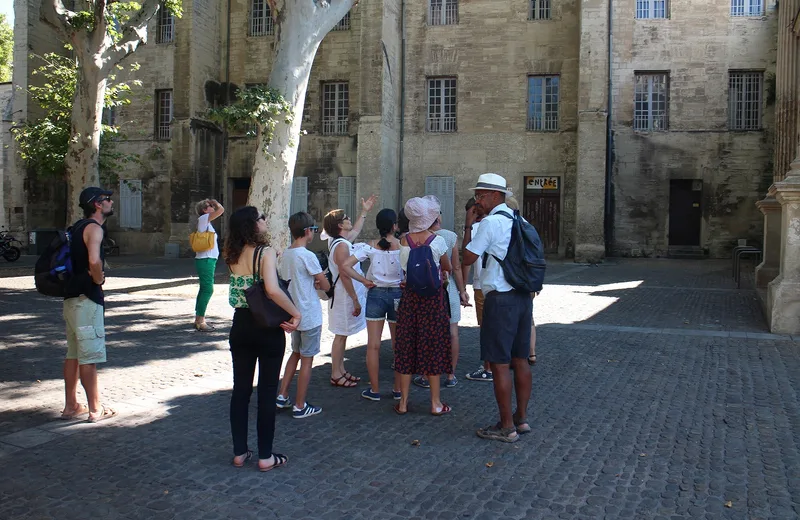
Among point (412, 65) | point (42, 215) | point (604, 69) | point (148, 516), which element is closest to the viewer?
point (148, 516)

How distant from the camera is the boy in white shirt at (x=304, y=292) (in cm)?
535

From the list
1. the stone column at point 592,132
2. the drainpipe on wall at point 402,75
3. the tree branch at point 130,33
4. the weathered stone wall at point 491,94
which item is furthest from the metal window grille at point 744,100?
the tree branch at point 130,33

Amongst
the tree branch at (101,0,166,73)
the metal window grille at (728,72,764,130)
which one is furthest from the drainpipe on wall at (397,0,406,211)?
the metal window grille at (728,72,764,130)

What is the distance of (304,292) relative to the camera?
5.42m

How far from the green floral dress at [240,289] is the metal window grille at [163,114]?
973 inches

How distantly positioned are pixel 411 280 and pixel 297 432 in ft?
4.64

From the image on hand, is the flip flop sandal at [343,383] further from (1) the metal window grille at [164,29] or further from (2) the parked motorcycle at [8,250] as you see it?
(1) the metal window grille at [164,29]

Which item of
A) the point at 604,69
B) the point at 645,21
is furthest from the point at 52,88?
the point at 645,21

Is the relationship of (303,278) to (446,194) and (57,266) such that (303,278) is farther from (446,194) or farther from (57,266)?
(446,194)

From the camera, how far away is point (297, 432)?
506 cm

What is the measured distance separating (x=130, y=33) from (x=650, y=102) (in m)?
16.4

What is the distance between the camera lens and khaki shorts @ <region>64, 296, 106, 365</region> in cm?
516

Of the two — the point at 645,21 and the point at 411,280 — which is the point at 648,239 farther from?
the point at 411,280

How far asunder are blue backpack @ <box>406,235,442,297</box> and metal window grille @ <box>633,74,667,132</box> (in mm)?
20085
